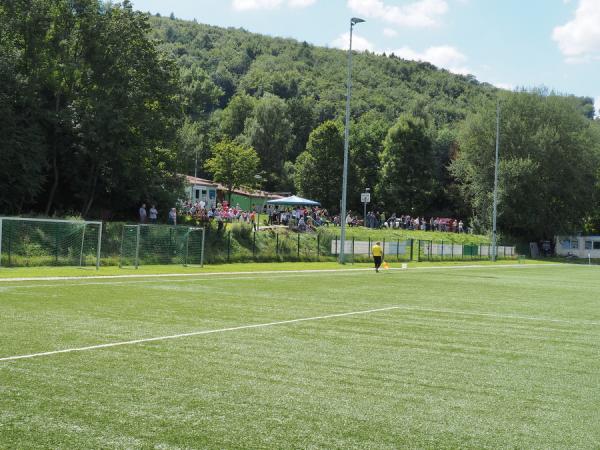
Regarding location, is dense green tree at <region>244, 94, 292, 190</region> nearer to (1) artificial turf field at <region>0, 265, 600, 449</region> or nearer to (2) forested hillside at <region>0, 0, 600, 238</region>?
(2) forested hillside at <region>0, 0, 600, 238</region>

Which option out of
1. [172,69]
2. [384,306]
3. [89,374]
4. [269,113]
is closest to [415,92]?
[269,113]

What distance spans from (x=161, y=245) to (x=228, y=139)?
61.8 meters

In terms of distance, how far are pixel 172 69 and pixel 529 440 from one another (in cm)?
4640

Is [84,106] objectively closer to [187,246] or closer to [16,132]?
[16,132]

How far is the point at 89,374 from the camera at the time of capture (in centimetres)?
789

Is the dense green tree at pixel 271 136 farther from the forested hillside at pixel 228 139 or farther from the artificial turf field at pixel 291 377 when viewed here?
the artificial turf field at pixel 291 377

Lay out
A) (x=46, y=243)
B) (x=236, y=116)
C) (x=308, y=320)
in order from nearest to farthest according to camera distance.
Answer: (x=308, y=320)
(x=46, y=243)
(x=236, y=116)

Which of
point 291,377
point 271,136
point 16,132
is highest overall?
point 271,136

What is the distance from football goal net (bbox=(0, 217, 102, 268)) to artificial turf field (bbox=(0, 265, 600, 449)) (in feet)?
41.6

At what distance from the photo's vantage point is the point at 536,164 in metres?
70.8

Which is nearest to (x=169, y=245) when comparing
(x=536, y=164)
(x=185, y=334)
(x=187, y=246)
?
(x=187, y=246)

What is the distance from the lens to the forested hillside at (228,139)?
139 ft

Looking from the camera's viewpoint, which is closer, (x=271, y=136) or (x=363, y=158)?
(x=363, y=158)

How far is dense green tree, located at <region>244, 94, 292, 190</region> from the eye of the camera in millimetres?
113062
